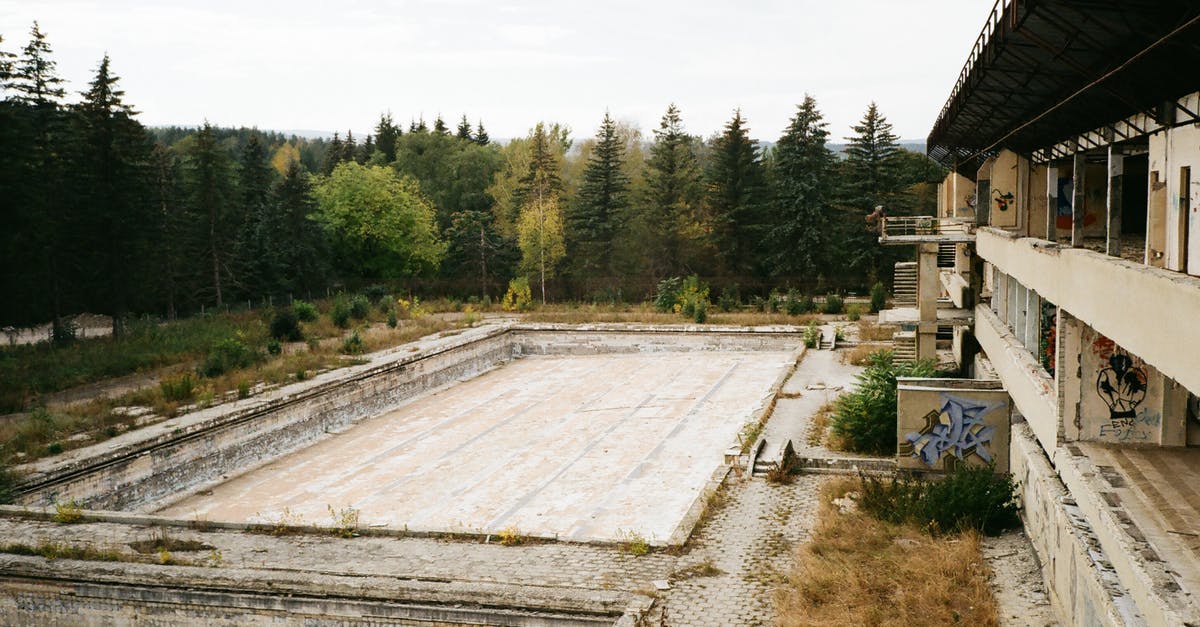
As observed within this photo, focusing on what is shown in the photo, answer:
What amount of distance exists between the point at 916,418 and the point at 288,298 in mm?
34373

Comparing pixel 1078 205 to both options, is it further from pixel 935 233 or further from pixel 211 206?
pixel 211 206

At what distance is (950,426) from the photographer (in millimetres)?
14758

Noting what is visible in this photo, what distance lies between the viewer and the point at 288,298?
43344mm

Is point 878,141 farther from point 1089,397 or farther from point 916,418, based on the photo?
point 1089,397

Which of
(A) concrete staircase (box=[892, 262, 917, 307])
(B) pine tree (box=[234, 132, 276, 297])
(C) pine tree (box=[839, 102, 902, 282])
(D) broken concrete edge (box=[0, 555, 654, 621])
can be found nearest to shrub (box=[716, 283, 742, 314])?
(C) pine tree (box=[839, 102, 902, 282])

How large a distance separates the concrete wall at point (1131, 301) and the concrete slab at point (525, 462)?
5.70 meters

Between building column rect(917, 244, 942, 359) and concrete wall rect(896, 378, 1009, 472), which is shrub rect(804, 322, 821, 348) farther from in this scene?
concrete wall rect(896, 378, 1009, 472)

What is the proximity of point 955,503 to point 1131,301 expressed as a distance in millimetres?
4943

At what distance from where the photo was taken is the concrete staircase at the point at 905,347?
23969mm

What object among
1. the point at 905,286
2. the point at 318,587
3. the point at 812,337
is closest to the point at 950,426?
the point at 318,587

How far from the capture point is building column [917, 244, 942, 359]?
70.1 ft

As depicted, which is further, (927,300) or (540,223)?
(540,223)

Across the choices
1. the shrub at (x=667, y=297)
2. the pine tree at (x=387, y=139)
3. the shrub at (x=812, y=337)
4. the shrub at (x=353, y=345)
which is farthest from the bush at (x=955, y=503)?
the pine tree at (x=387, y=139)

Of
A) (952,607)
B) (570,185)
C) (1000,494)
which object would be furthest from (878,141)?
(952,607)
